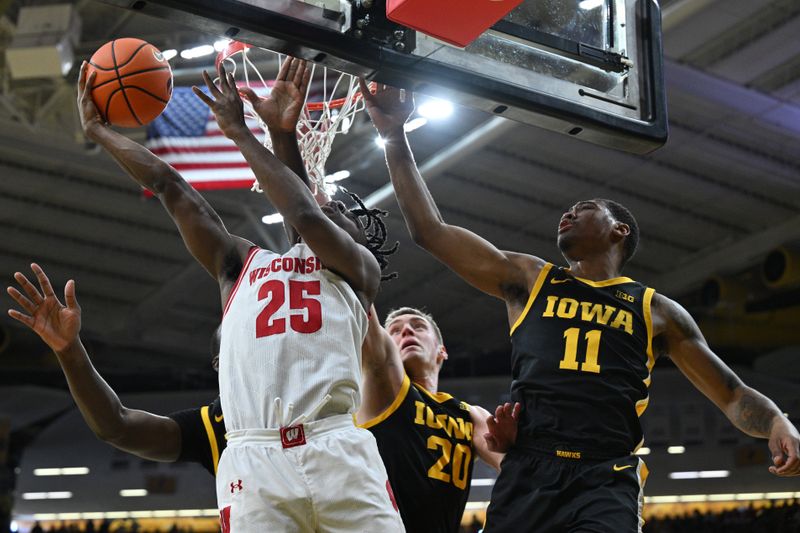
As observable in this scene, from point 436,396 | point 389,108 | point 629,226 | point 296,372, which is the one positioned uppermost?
point 389,108

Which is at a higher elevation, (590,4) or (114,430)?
(590,4)

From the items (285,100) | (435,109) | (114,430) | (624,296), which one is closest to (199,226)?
(285,100)

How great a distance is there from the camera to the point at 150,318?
57.3 feet

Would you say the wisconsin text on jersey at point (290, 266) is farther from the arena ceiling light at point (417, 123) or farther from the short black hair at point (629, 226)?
the arena ceiling light at point (417, 123)

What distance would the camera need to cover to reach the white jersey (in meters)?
3.20

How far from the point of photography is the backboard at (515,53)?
3393mm

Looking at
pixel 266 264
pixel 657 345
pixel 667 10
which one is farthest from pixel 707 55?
pixel 266 264

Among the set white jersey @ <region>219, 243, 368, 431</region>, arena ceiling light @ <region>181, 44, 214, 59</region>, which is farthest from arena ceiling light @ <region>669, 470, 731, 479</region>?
white jersey @ <region>219, 243, 368, 431</region>

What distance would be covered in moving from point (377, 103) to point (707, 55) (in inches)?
272

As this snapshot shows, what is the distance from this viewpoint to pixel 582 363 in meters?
4.09

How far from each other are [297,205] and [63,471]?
627 inches

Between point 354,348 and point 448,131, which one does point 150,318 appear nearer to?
point 448,131

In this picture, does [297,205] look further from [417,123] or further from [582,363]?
[417,123]

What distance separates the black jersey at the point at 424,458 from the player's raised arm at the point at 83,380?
3.30 ft
